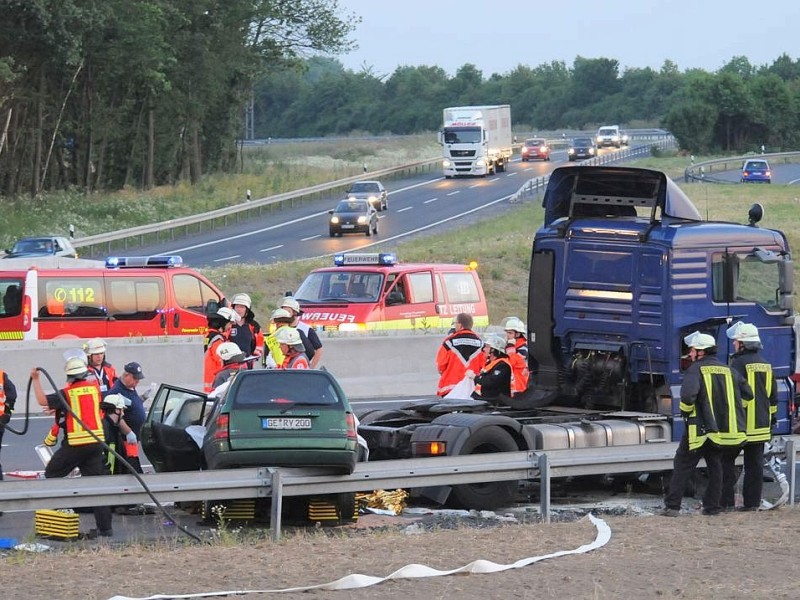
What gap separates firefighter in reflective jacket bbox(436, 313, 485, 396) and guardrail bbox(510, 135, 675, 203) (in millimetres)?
12267

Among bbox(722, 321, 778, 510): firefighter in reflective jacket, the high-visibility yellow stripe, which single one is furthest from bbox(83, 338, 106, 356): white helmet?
the high-visibility yellow stripe

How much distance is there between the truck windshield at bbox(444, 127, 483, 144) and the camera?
7494 centimetres

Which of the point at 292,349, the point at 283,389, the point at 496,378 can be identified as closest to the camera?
the point at 283,389

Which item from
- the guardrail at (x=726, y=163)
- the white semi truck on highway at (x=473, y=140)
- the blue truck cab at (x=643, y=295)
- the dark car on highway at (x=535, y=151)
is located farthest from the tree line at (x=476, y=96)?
the blue truck cab at (x=643, y=295)

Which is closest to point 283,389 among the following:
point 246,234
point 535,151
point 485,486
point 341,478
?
point 341,478

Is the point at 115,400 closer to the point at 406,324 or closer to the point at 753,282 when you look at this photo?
the point at 753,282

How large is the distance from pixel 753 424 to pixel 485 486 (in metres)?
2.44

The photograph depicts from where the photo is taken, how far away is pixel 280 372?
515 inches

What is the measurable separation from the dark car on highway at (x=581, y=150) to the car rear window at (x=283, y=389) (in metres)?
74.4

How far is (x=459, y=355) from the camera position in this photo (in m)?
16.4

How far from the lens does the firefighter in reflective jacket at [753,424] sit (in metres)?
13.5

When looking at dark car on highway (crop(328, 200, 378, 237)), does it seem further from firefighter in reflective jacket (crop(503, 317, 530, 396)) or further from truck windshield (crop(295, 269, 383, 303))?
firefighter in reflective jacket (crop(503, 317, 530, 396))

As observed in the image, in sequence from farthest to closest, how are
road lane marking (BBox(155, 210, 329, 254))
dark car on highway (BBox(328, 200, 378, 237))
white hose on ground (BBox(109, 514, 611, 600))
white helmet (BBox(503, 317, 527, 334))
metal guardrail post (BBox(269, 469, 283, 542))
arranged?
dark car on highway (BBox(328, 200, 378, 237)) < road lane marking (BBox(155, 210, 329, 254)) < white helmet (BBox(503, 317, 527, 334)) < metal guardrail post (BBox(269, 469, 283, 542)) < white hose on ground (BBox(109, 514, 611, 600))

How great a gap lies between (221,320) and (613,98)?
148735 millimetres
